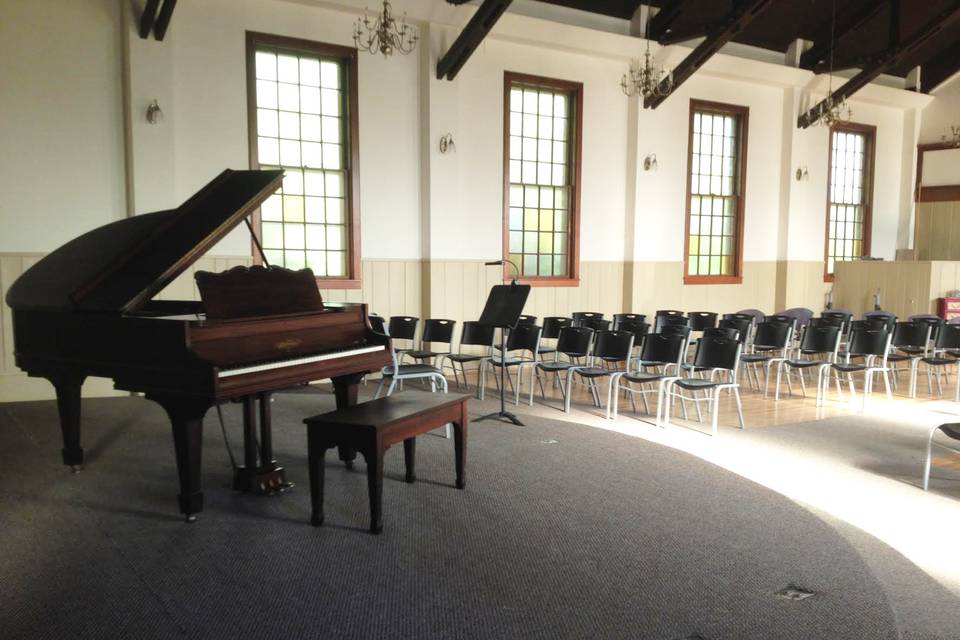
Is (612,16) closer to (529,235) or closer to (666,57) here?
(666,57)

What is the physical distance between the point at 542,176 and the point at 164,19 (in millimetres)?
5235

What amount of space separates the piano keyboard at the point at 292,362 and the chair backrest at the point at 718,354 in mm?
3364

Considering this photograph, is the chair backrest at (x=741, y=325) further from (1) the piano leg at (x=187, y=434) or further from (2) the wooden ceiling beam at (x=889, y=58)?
(1) the piano leg at (x=187, y=434)

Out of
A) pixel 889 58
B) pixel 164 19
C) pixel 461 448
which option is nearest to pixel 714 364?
pixel 461 448

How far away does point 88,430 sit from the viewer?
564cm

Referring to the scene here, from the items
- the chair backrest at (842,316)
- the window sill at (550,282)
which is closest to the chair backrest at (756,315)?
the chair backrest at (842,316)

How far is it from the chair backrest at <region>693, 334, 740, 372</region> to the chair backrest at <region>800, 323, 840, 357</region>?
186cm

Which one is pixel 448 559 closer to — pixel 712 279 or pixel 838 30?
pixel 712 279

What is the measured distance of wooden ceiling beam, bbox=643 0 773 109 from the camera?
9.34 m

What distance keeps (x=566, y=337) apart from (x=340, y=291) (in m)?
2.98

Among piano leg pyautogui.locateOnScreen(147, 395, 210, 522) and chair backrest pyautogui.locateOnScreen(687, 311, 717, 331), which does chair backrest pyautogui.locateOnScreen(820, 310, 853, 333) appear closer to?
chair backrest pyautogui.locateOnScreen(687, 311, 717, 331)

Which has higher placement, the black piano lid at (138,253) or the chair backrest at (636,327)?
the black piano lid at (138,253)

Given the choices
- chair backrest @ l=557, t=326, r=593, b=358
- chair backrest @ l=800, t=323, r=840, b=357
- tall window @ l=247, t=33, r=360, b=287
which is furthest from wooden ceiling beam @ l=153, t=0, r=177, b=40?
chair backrest @ l=800, t=323, r=840, b=357

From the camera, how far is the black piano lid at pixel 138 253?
12.3 ft
